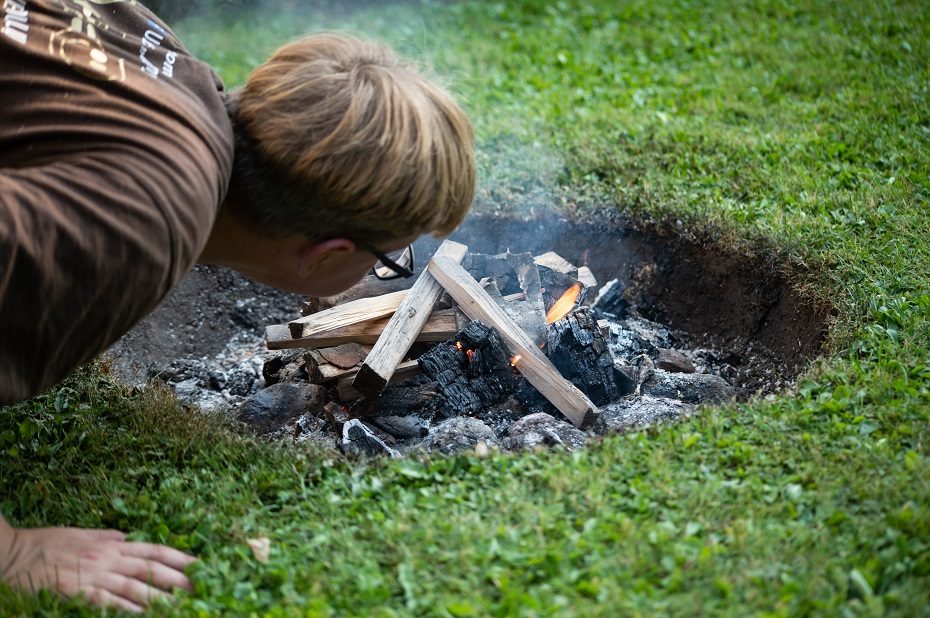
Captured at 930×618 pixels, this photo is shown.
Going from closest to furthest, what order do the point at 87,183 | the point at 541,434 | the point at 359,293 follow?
the point at 87,183, the point at 541,434, the point at 359,293

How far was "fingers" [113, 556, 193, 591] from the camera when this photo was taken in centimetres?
245

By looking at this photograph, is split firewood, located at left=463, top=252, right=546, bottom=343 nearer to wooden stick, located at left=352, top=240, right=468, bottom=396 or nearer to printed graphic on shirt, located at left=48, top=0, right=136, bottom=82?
wooden stick, located at left=352, top=240, right=468, bottom=396

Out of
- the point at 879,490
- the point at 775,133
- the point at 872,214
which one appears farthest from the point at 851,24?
the point at 879,490

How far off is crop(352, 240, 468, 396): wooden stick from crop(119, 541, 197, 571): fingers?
124 cm

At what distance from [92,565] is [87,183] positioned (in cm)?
110

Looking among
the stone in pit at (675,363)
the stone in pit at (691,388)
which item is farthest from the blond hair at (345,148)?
the stone in pit at (675,363)

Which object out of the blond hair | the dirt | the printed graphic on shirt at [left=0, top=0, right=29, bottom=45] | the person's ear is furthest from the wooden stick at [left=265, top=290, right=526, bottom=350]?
the printed graphic on shirt at [left=0, top=0, right=29, bottom=45]

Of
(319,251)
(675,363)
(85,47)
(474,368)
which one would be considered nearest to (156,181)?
(85,47)

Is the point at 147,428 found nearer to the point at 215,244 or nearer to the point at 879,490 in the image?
the point at 215,244

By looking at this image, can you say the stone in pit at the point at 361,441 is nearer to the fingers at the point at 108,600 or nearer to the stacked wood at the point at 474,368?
the stacked wood at the point at 474,368

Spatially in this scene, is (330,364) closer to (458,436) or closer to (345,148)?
(458,436)

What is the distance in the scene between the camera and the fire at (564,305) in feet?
13.5

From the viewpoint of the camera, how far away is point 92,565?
247 centimetres

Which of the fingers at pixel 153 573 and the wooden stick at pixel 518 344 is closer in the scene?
the fingers at pixel 153 573
